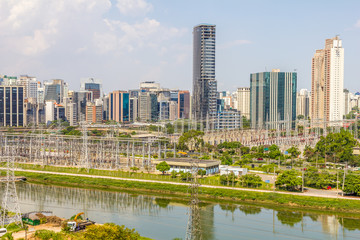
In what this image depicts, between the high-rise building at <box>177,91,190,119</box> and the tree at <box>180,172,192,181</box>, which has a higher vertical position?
Result: the high-rise building at <box>177,91,190,119</box>

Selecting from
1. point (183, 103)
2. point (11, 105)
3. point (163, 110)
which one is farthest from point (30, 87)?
point (11, 105)

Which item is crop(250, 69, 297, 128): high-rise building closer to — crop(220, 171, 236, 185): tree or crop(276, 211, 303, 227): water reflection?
crop(220, 171, 236, 185): tree

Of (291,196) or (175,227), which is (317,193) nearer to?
(291,196)

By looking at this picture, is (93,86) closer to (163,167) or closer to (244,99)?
(244,99)

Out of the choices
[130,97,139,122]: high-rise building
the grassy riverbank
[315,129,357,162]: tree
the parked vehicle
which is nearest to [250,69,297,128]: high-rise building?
[130,97,139,122]: high-rise building

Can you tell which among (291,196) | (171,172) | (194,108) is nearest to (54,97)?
(194,108)

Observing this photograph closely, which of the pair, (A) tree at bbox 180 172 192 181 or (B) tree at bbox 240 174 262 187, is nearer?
(B) tree at bbox 240 174 262 187

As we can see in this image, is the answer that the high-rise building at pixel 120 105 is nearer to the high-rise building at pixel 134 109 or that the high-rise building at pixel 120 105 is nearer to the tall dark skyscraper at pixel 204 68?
the high-rise building at pixel 134 109
